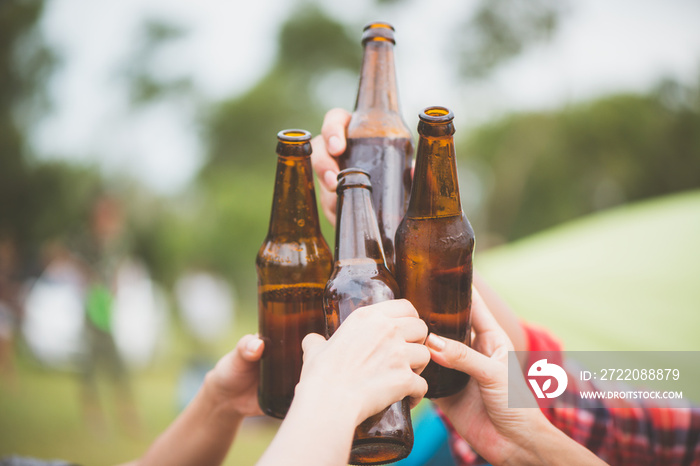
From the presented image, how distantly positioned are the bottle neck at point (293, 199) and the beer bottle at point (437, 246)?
0.74ft

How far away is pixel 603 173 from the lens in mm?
12164

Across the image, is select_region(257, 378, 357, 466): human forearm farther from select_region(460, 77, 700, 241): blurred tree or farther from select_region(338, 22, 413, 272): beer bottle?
select_region(460, 77, 700, 241): blurred tree

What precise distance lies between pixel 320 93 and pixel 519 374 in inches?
586

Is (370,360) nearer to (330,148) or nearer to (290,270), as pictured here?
(290,270)

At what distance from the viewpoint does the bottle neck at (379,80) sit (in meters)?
1.30

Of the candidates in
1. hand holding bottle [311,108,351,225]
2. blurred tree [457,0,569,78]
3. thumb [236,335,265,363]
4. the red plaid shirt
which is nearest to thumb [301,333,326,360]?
thumb [236,335,265,363]

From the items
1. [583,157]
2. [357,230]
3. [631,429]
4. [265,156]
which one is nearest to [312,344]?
[357,230]

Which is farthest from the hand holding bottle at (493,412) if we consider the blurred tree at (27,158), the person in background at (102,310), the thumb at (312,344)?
the blurred tree at (27,158)

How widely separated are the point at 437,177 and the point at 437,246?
15 cm

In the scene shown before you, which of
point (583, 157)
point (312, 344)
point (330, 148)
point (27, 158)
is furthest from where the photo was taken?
point (583, 157)

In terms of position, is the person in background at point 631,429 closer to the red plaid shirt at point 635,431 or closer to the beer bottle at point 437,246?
the red plaid shirt at point 635,431

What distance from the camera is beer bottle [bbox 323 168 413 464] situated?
980 millimetres

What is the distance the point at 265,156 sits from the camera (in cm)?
1486

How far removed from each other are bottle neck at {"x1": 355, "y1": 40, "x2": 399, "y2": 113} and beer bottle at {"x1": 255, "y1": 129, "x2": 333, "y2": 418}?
0.76ft
